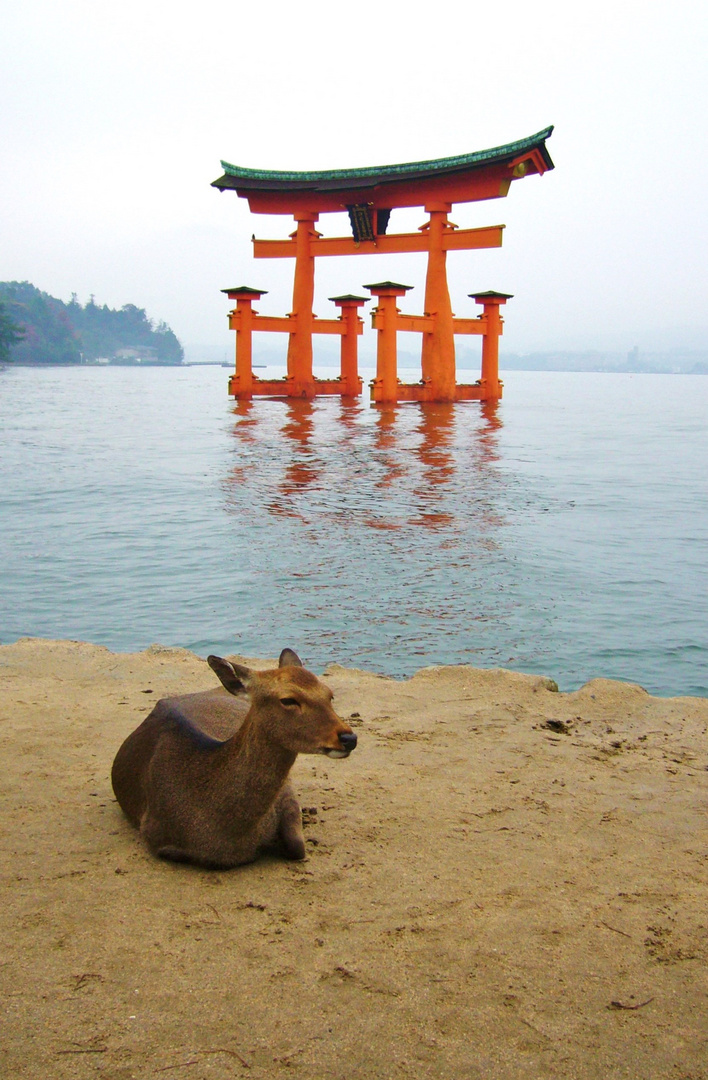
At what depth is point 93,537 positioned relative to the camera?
10719 mm

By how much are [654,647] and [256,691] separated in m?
4.47

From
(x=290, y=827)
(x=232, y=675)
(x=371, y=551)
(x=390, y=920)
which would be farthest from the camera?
(x=371, y=551)

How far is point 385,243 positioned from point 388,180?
6.12 feet

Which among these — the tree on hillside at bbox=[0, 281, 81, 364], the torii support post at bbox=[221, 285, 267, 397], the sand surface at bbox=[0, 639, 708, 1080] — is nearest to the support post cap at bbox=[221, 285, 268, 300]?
the torii support post at bbox=[221, 285, 267, 397]

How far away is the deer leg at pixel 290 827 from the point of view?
326cm

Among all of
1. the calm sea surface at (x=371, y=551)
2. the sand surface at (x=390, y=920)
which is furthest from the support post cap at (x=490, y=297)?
the sand surface at (x=390, y=920)

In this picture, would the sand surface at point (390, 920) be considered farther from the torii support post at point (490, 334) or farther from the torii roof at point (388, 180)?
the torii support post at point (490, 334)

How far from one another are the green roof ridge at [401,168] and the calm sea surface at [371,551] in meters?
8.31

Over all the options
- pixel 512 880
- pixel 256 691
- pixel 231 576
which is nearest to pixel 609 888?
pixel 512 880

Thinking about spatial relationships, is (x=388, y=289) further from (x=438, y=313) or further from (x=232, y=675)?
(x=232, y=675)

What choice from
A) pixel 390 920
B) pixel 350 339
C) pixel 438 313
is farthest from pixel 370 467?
pixel 350 339

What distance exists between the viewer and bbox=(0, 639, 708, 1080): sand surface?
7.46ft

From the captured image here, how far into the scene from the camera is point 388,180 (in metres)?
26.7

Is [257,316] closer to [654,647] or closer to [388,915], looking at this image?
[654,647]
